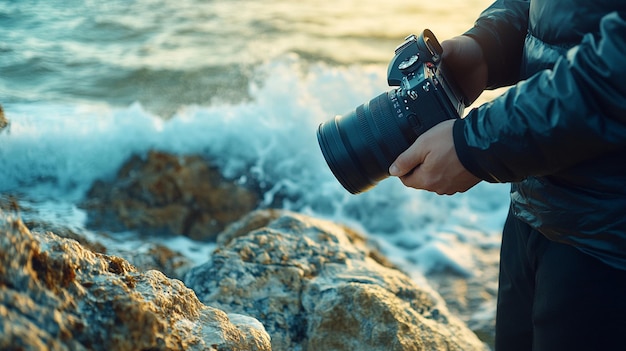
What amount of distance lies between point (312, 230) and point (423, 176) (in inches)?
45.8

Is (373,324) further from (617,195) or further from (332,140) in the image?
(617,195)

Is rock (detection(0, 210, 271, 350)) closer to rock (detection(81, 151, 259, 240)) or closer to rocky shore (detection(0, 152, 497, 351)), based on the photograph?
rocky shore (detection(0, 152, 497, 351))

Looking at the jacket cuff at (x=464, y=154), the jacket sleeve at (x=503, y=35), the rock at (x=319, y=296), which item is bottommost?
the rock at (x=319, y=296)

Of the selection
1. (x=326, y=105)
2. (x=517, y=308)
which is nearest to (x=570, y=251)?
(x=517, y=308)

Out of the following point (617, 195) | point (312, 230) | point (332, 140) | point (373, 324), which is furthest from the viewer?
point (312, 230)

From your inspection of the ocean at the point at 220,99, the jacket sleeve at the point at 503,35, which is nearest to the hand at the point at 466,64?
the jacket sleeve at the point at 503,35

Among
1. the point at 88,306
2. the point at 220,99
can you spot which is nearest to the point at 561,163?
the point at 88,306

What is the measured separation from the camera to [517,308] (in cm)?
187

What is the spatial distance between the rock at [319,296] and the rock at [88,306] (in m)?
0.56

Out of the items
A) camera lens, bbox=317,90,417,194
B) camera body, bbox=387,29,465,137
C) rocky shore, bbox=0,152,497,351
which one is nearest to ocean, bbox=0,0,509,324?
rocky shore, bbox=0,152,497,351

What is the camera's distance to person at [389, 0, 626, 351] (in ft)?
4.21

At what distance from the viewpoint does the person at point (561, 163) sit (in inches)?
50.5

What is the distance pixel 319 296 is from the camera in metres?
2.16

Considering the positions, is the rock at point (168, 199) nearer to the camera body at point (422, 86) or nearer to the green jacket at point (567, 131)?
the camera body at point (422, 86)
